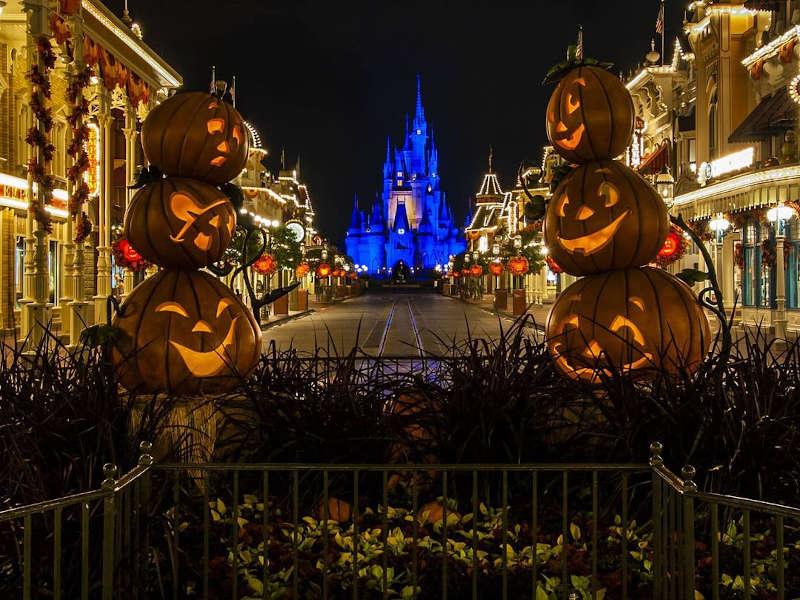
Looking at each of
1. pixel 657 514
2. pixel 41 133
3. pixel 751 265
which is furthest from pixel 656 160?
pixel 657 514

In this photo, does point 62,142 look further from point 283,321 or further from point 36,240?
point 36,240

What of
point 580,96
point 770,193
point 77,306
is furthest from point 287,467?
point 770,193

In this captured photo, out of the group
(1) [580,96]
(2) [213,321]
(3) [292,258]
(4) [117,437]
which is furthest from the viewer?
(3) [292,258]

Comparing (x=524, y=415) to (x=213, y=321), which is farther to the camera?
(x=213, y=321)

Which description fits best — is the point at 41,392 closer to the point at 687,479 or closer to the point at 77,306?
the point at 687,479

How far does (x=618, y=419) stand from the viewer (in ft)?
14.6

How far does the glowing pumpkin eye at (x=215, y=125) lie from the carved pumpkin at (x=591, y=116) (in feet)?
7.88

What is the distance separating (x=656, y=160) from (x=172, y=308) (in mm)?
35180

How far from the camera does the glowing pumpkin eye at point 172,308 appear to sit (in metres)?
5.39

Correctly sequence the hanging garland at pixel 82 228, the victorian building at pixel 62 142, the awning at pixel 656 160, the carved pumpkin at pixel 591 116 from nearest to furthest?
1. the carved pumpkin at pixel 591 116
2. the victorian building at pixel 62 142
3. the hanging garland at pixel 82 228
4. the awning at pixel 656 160

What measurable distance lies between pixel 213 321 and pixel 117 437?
4.21 feet

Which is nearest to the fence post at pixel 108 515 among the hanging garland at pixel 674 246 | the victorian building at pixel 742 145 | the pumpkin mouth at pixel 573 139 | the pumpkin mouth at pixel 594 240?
the pumpkin mouth at pixel 594 240

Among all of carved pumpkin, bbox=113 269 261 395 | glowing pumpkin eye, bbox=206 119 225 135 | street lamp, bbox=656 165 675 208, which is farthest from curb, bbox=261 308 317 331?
carved pumpkin, bbox=113 269 261 395

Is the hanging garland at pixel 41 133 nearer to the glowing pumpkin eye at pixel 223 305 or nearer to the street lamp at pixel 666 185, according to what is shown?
the glowing pumpkin eye at pixel 223 305
